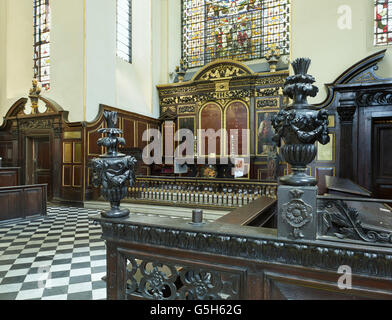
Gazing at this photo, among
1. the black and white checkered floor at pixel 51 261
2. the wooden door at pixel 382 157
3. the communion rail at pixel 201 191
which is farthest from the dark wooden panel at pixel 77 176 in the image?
the wooden door at pixel 382 157

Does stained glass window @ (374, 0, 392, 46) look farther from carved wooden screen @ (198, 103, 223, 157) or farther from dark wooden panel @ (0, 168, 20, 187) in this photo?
dark wooden panel @ (0, 168, 20, 187)

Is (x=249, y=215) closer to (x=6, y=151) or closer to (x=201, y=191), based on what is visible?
(x=201, y=191)

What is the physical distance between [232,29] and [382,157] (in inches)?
346

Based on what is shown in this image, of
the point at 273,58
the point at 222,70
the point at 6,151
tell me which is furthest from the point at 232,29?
the point at 6,151

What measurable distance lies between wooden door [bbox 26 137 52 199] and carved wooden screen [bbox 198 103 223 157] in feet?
20.4

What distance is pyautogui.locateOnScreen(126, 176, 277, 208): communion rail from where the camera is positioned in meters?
7.14

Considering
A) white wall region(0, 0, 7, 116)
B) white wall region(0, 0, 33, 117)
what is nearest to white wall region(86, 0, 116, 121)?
white wall region(0, 0, 33, 117)

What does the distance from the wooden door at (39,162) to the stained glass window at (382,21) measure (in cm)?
1145

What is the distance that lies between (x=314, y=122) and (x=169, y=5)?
14.2 m

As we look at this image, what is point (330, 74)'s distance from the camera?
8.20m

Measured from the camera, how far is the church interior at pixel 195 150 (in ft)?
4.77

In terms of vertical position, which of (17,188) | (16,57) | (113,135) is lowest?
(17,188)

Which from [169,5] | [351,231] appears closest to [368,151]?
[351,231]

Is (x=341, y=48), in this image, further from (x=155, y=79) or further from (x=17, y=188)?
(x=17, y=188)
